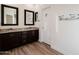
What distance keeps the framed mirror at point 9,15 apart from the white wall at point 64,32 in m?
0.87

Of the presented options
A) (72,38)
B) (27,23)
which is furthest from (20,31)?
(72,38)

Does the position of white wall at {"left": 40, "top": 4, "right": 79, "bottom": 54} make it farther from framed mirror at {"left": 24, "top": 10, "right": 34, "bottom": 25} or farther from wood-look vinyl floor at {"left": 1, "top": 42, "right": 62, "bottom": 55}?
framed mirror at {"left": 24, "top": 10, "right": 34, "bottom": 25}

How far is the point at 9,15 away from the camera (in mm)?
2568

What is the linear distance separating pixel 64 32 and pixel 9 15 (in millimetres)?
1257

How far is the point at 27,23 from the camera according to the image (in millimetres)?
2869

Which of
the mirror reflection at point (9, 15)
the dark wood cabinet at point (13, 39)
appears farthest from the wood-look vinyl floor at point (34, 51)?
the mirror reflection at point (9, 15)

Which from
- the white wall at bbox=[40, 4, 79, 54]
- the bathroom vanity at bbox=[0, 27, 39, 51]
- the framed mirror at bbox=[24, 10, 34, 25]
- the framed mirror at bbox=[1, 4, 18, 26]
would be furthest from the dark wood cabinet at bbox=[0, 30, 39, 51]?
the white wall at bbox=[40, 4, 79, 54]

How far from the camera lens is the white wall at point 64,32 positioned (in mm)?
2014

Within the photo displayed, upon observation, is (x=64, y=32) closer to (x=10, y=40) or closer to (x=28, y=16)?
(x=28, y=16)

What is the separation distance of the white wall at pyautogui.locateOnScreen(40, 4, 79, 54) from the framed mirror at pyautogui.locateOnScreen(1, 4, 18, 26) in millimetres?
868
